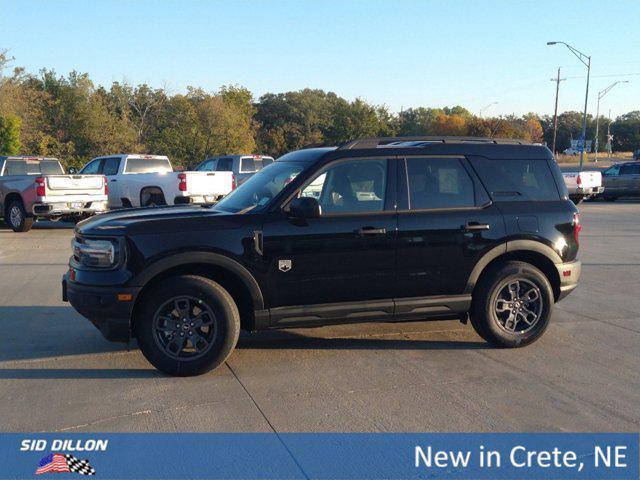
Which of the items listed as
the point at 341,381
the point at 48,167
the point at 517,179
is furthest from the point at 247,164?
the point at 341,381

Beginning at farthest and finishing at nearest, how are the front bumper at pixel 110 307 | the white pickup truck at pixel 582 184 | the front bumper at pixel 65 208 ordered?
the white pickup truck at pixel 582 184 → the front bumper at pixel 65 208 → the front bumper at pixel 110 307

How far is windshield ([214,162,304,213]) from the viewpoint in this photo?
19.6 feet

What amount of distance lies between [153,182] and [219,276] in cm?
1337

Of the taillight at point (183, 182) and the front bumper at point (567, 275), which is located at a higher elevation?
the taillight at point (183, 182)

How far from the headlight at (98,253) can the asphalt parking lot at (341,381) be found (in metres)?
0.96

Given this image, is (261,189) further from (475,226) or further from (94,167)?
(94,167)

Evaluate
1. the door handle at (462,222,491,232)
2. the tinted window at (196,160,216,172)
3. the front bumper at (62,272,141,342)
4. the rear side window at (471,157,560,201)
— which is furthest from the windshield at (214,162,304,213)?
the tinted window at (196,160,216,172)

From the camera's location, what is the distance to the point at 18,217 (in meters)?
16.0

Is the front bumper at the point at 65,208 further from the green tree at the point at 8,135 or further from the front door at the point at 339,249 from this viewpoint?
the green tree at the point at 8,135

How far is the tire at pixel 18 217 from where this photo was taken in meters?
15.9

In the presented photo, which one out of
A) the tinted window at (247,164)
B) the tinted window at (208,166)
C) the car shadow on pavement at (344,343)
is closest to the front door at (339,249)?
the car shadow on pavement at (344,343)

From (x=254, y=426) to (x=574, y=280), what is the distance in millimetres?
3752

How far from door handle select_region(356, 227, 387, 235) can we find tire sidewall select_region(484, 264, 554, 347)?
4.06ft

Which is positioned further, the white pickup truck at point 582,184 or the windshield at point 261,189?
the white pickup truck at point 582,184
